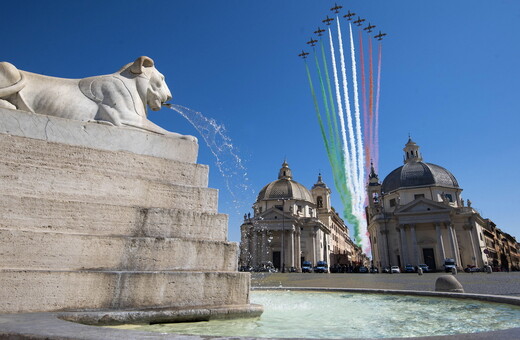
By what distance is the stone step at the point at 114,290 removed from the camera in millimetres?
3611

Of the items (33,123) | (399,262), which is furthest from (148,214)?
(399,262)

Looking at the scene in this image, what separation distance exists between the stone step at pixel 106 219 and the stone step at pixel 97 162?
628 millimetres

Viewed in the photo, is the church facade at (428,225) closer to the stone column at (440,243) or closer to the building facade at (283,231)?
the stone column at (440,243)

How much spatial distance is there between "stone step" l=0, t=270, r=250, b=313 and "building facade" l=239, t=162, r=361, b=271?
178 feet

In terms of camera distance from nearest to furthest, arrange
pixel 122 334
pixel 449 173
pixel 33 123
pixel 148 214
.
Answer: pixel 122 334
pixel 148 214
pixel 33 123
pixel 449 173

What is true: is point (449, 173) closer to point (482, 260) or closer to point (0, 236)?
point (482, 260)

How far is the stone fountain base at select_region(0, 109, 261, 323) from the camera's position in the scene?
3818mm

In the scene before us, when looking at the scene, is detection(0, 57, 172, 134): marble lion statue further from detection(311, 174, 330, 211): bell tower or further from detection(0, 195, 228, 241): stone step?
detection(311, 174, 330, 211): bell tower

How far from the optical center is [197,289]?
4363 mm

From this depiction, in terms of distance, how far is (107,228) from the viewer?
4438 mm

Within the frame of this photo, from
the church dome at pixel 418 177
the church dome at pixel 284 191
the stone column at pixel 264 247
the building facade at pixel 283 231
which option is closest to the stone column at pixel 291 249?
the building facade at pixel 283 231

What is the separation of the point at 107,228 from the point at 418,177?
66.6 meters

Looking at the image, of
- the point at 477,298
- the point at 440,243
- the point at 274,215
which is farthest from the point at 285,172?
the point at 477,298

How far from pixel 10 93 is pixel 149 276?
12.2 ft
